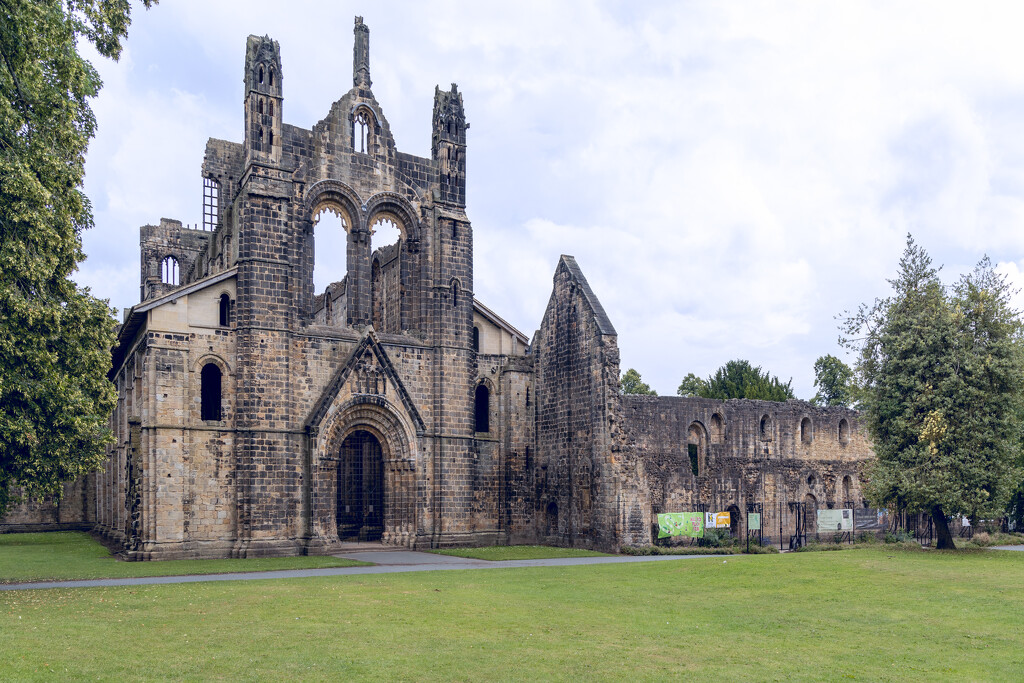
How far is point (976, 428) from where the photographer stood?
2788 cm

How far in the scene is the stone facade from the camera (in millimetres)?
28109

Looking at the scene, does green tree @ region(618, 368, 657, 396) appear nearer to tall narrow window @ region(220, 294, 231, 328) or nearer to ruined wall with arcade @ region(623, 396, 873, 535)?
ruined wall with arcade @ region(623, 396, 873, 535)

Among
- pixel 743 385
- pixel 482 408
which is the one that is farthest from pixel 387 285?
pixel 743 385

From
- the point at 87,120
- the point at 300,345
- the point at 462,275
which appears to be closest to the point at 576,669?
the point at 87,120

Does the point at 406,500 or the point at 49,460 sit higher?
the point at 49,460

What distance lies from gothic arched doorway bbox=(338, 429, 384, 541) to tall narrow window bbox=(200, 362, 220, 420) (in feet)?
19.6

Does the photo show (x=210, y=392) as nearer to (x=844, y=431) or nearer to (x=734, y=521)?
(x=734, y=521)

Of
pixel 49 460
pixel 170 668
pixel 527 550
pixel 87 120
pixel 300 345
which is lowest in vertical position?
pixel 527 550

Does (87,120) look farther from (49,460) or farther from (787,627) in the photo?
(787,627)

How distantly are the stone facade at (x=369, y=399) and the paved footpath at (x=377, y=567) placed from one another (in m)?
2.08

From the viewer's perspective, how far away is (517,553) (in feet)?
97.6

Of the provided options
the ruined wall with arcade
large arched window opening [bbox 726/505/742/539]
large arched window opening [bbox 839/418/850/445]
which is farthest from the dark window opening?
large arched window opening [bbox 839/418/850/445]

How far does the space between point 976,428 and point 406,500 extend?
1915 cm

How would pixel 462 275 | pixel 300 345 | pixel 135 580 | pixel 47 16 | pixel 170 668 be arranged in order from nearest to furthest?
pixel 170 668
pixel 47 16
pixel 135 580
pixel 300 345
pixel 462 275
